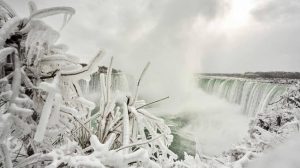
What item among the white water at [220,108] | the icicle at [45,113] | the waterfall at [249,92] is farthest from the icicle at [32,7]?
the waterfall at [249,92]

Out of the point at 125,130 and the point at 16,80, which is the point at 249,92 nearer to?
the point at 125,130

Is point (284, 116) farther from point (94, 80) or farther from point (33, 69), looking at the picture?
point (94, 80)

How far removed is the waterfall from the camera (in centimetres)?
2510

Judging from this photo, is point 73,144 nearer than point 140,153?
No

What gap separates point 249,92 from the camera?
3038 centimetres

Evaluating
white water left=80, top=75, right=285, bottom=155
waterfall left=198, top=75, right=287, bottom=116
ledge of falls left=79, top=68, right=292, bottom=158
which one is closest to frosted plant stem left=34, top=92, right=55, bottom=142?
ledge of falls left=79, top=68, right=292, bottom=158

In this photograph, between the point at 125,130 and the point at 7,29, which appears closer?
the point at 7,29

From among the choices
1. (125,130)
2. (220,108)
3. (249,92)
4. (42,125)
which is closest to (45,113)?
(42,125)

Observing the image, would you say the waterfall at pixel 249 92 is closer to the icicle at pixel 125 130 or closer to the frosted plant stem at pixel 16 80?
the icicle at pixel 125 130

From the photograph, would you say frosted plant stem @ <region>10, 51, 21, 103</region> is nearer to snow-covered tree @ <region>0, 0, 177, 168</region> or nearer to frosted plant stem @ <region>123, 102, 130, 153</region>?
snow-covered tree @ <region>0, 0, 177, 168</region>

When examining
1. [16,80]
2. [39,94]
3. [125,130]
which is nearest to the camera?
[16,80]

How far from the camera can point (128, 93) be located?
1.73 meters

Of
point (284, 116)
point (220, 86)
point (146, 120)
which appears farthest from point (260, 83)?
point (146, 120)

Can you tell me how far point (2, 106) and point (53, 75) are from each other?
0.22 meters
